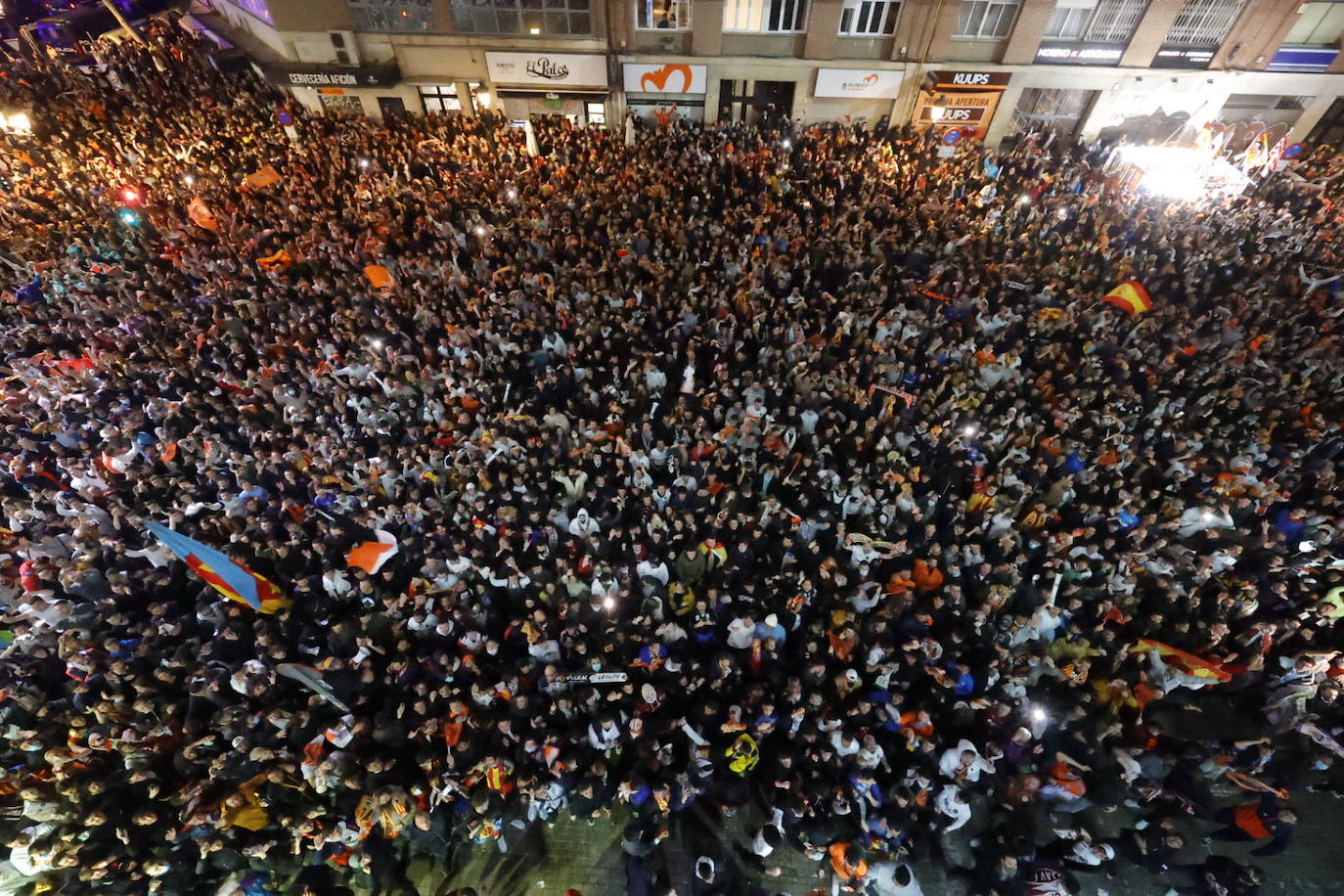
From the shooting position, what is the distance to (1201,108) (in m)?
21.1

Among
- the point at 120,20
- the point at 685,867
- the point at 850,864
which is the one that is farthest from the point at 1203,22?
the point at 120,20

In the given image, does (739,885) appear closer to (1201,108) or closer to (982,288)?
(982,288)

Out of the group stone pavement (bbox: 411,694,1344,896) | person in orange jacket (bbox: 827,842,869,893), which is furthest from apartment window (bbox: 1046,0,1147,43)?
person in orange jacket (bbox: 827,842,869,893)

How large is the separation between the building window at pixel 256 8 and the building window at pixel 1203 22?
3065cm

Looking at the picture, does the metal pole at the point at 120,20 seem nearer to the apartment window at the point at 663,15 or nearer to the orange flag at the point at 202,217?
the orange flag at the point at 202,217

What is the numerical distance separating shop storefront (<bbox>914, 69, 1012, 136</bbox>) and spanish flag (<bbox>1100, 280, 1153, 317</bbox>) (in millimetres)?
12901

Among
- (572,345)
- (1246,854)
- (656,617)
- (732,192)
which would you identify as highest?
(732,192)

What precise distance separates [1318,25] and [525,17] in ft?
86.3

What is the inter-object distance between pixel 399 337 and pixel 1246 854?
13947 mm

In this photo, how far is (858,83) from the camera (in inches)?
842

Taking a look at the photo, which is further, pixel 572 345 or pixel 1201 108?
pixel 1201 108

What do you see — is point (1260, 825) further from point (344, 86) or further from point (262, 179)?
point (344, 86)

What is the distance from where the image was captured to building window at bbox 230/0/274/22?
2114 centimetres

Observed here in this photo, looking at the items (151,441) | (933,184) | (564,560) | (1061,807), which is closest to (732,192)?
(933,184)
